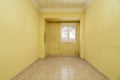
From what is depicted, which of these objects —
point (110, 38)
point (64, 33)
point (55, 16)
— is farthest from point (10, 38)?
point (64, 33)

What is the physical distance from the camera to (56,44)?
7945 mm

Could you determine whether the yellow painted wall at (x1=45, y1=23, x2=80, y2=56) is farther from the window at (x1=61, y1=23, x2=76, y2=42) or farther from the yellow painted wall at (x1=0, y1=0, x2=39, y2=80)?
the yellow painted wall at (x1=0, y1=0, x2=39, y2=80)

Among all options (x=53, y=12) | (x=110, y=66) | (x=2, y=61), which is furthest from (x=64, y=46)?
(x=2, y=61)

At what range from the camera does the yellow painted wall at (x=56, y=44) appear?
7.87m

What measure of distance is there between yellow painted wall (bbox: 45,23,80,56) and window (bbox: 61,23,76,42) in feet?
0.73

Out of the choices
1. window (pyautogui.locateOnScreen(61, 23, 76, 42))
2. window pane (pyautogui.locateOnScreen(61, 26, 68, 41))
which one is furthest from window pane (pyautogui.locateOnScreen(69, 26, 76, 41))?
window pane (pyautogui.locateOnScreen(61, 26, 68, 41))

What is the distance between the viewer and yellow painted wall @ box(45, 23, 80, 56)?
310 inches

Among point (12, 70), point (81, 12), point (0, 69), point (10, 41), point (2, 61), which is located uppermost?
point (81, 12)

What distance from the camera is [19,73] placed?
355 cm

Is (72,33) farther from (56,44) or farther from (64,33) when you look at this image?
(56,44)

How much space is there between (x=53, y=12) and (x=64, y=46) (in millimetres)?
2612

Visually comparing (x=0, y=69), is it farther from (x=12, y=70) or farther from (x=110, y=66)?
(x=110, y=66)

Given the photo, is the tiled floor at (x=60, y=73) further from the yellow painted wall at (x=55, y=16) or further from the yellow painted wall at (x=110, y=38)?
the yellow painted wall at (x=55, y=16)

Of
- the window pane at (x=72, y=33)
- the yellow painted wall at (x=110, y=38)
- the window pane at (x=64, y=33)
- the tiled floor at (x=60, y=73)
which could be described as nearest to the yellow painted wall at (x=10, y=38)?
the tiled floor at (x=60, y=73)
